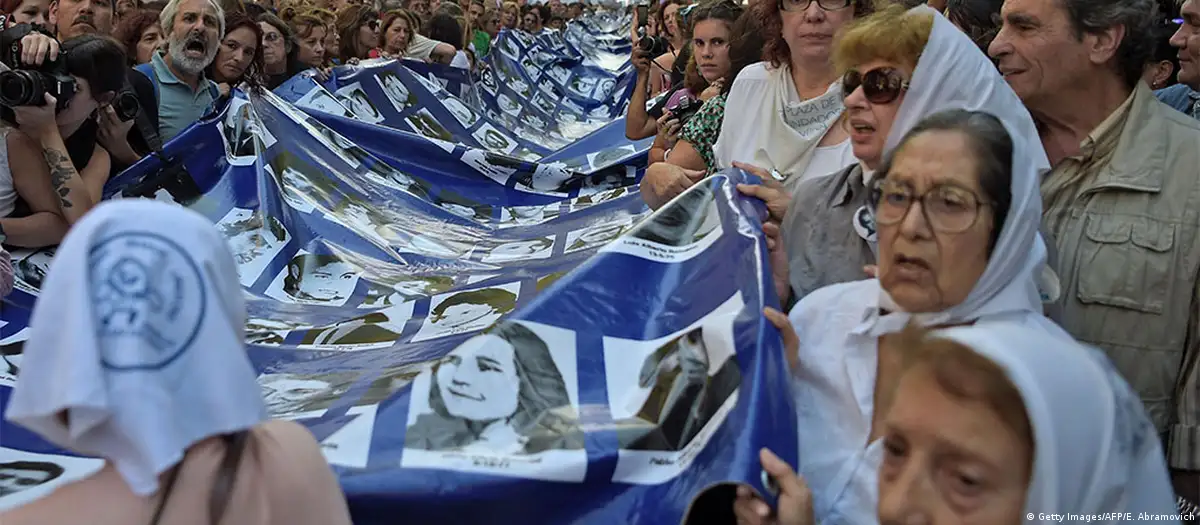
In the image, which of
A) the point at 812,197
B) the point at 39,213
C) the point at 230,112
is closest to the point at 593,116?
the point at 230,112

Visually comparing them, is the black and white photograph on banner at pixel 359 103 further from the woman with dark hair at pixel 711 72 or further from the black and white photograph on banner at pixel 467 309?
the black and white photograph on banner at pixel 467 309

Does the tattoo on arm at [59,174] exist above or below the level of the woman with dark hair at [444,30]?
below

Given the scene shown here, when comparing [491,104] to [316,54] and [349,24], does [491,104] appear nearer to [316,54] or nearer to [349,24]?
[349,24]

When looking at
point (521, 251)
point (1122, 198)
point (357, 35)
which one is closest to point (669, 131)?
point (521, 251)

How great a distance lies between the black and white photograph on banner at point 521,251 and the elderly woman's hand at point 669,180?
1.17 m

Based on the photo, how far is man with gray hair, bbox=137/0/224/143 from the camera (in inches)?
179

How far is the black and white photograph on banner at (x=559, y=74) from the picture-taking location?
41.7 feet

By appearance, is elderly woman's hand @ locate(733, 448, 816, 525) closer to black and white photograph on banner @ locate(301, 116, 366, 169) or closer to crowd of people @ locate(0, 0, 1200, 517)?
crowd of people @ locate(0, 0, 1200, 517)

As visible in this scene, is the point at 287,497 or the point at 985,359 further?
the point at 287,497

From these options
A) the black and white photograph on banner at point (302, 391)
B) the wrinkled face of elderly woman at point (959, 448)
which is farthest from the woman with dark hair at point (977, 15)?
the wrinkled face of elderly woman at point (959, 448)

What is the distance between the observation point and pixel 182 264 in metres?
1.31

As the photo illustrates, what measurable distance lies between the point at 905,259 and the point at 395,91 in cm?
550

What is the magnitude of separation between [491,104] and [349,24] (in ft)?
4.99

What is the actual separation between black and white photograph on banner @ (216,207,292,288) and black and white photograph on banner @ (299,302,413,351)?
1.79 ft
